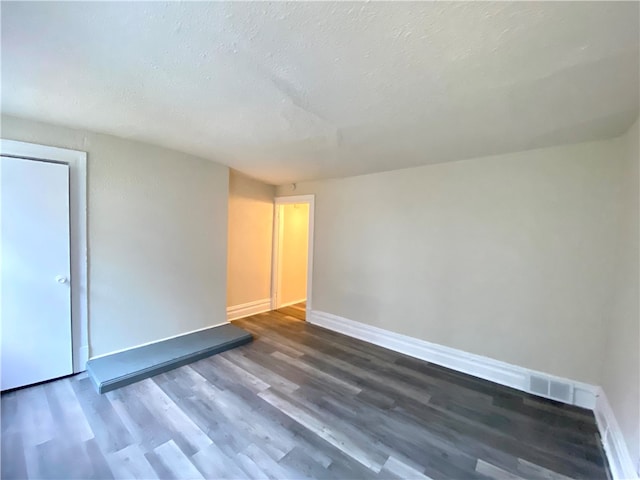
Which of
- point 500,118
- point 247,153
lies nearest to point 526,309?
point 500,118

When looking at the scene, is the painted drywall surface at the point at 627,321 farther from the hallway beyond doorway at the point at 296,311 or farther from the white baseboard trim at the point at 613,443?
the hallway beyond doorway at the point at 296,311

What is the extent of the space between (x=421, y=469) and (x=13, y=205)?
3.73 m

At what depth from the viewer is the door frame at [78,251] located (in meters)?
2.65

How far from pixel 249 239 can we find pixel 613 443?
14.3ft

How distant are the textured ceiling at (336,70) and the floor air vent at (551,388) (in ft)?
7.03

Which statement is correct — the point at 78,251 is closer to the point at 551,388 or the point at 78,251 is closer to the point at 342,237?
the point at 342,237

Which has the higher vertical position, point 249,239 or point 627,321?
point 249,239

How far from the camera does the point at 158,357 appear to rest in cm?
293

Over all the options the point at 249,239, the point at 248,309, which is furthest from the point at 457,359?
the point at 249,239

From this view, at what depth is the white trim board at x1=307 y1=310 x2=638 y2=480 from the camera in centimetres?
176

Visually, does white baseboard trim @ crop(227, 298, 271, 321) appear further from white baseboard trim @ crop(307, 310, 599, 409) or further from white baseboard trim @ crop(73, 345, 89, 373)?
white baseboard trim @ crop(73, 345, 89, 373)

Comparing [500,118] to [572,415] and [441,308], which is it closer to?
[441,308]

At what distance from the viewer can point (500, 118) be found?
6.86 ft

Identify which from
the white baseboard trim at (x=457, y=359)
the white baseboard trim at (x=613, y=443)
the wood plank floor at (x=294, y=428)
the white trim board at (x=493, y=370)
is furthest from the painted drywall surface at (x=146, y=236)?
the white baseboard trim at (x=613, y=443)
